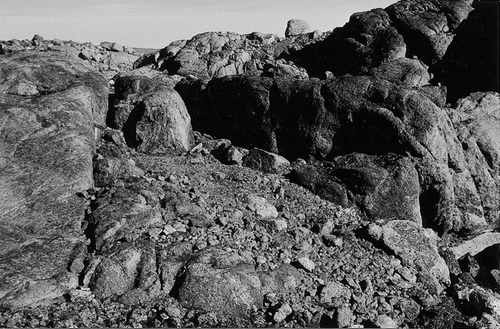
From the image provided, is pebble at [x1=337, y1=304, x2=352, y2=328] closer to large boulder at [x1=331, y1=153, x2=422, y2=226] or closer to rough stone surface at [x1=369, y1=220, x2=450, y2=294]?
rough stone surface at [x1=369, y1=220, x2=450, y2=294]

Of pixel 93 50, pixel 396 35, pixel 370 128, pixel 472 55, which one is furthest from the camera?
pixel 93 50

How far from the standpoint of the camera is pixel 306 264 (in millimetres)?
17781

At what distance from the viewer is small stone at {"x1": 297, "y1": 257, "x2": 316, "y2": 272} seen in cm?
1773

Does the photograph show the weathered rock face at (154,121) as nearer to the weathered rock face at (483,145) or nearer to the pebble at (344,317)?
the pebble at (344,317)

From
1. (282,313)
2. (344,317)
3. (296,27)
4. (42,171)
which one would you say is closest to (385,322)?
(344,317)

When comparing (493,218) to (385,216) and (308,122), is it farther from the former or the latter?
(308,122)

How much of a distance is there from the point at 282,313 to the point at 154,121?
1146cm

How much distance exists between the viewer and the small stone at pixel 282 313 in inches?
625

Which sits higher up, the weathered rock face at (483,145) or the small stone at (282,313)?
the weathered rock face at (483,145)

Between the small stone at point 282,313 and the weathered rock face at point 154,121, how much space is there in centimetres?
1010

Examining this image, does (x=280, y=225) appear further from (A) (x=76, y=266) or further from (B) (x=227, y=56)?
(B) (x=227, y=56)

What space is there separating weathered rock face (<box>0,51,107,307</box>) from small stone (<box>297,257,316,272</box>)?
7.20 metres

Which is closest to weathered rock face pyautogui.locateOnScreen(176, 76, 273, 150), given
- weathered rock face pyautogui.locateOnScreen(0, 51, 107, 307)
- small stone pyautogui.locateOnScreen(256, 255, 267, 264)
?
weathered rock face pyautogui.locateOnScreen(0, 51, 107, 307)

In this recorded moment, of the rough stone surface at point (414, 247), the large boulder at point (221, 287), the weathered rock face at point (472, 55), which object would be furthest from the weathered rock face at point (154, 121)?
the weathered rock face at point (472, 55)
